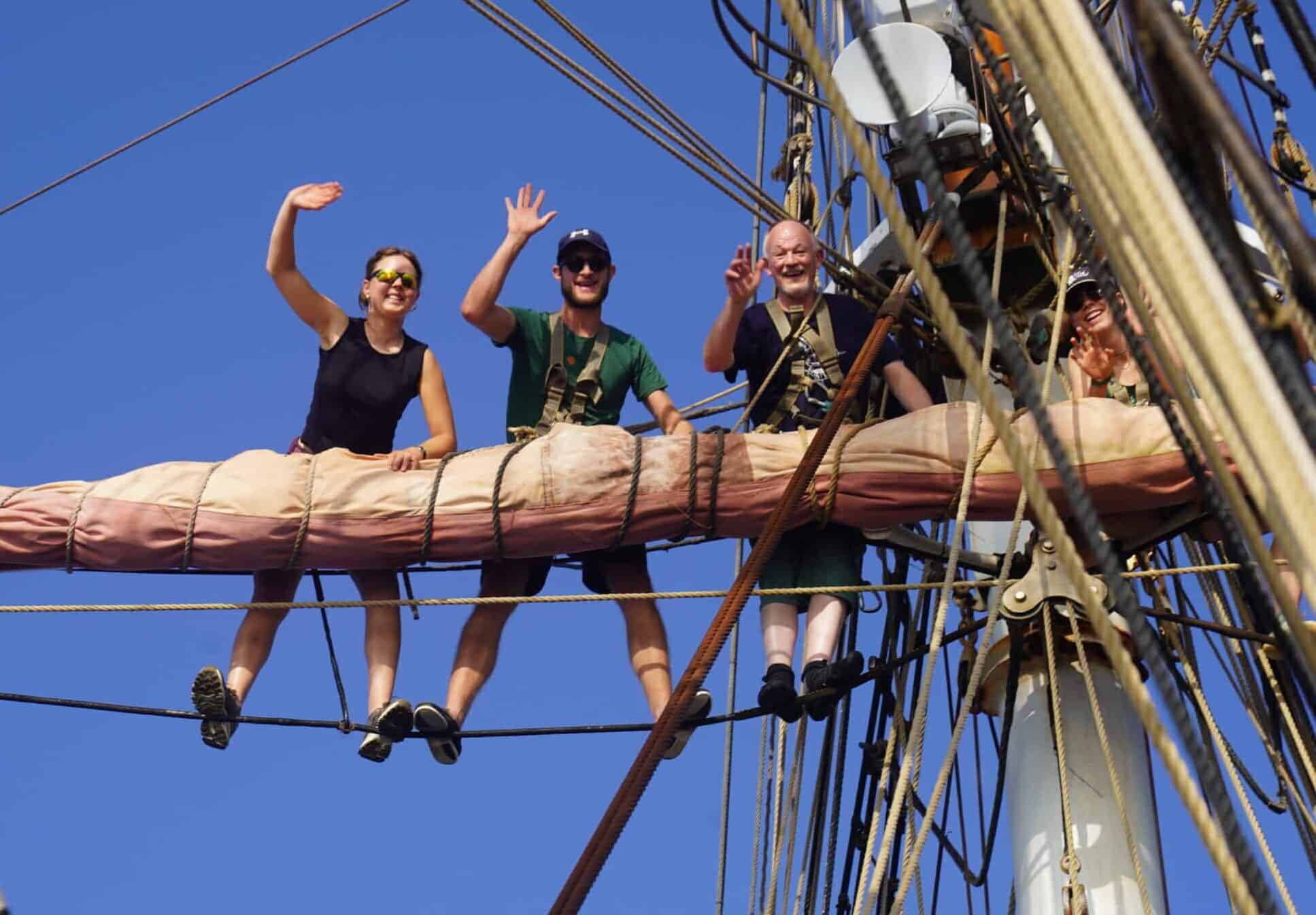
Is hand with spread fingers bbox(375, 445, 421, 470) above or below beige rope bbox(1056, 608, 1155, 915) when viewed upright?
above

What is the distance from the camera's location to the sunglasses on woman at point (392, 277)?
570 cm

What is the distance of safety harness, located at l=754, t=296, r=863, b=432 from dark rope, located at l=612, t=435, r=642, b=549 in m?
0.42

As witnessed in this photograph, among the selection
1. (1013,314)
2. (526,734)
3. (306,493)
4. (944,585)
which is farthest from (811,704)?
(1013,314)

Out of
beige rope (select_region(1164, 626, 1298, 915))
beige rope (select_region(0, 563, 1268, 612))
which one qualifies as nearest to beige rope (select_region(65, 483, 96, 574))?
beige rope (select_region(0, 563, 1268, 612))

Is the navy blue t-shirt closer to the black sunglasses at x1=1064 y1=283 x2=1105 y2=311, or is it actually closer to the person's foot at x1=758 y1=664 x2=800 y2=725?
the black sunglasses at x1=1064 y1=283 x2=1105 y2=311

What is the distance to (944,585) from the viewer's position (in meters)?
5.22

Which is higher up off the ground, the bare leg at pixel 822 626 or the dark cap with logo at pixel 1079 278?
the dark cap with logo at pixel 1079 278

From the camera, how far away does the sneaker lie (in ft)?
16.7

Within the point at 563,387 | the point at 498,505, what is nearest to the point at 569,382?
the point at 563,387

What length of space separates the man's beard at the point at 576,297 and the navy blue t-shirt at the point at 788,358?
39 centimetres

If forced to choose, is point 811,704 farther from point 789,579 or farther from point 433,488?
point 433,488

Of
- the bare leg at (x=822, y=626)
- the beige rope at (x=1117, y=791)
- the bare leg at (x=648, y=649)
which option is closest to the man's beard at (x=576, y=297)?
the bare leg at (x=648, y=649)

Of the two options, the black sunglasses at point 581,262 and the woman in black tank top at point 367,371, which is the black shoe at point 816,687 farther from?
the black sunglasses at point 581,262

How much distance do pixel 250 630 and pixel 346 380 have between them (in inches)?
28.8
